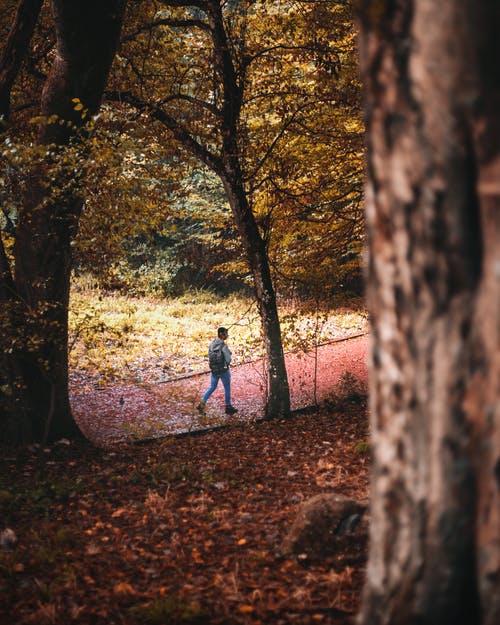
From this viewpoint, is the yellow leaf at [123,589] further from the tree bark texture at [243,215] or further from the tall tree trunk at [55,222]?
the tree bark texture at [243,215]

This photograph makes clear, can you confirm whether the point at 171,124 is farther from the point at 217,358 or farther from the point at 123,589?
the point at 123,589

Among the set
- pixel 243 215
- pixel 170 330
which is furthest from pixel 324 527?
pixel 170 330

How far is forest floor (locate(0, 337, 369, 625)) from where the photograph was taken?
3.57 metres

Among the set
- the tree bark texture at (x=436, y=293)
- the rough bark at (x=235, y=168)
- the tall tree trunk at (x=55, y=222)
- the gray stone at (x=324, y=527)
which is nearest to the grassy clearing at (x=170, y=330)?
the rough bark at (x=235, y=168)

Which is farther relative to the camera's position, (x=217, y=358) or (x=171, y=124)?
(x=217, y=358)

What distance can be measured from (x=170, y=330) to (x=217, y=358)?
33.6ft

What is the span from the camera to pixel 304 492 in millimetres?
6387

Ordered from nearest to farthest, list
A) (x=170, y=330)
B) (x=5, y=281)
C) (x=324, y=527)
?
(x=324, y=527) < (x=5, y=281) < (x=170, y=330)

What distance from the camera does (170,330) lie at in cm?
2191

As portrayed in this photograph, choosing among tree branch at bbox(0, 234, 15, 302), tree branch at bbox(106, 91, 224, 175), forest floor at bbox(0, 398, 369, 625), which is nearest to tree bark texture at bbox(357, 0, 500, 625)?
forest floor at bbox(0, 398, 369, 625)

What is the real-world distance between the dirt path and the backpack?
1007 millimetres

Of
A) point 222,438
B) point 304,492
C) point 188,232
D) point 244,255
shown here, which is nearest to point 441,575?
point 304,492

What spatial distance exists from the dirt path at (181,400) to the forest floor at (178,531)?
1.57 m

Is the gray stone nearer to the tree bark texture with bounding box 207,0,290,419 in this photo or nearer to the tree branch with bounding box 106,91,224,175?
the tree bark texture with bounding box 207,0,290,419
